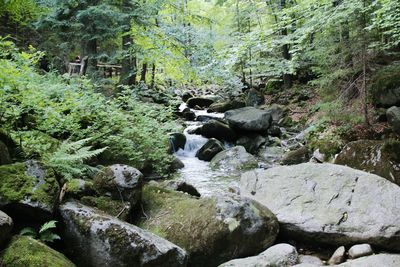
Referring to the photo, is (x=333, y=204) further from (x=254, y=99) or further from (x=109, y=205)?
(x=254, y=99)

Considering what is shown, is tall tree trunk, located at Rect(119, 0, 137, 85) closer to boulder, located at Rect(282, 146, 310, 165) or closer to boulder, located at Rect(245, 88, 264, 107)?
boulder, located at Rect(282, 146, 310, 165)

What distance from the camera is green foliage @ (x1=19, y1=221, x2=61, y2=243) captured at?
3.46 meters

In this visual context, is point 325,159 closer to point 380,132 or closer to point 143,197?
point 380,132

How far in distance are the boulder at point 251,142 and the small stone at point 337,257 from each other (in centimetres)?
871

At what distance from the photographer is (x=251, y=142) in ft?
46.7

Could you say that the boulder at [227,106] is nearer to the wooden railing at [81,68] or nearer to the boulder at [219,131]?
the boulder at [219,131]

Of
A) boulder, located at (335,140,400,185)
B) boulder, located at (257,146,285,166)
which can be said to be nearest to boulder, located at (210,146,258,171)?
boulder, located at (257,146,285,166)

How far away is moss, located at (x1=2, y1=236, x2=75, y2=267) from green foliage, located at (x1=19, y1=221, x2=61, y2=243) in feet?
0.62

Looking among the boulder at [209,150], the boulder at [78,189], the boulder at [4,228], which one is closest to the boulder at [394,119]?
the boulder at [209,150]

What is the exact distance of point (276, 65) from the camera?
17531mm

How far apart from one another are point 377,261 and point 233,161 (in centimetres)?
729

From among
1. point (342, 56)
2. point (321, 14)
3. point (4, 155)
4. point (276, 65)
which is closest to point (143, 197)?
point (4, 155)

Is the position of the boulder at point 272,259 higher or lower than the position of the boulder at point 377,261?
lower

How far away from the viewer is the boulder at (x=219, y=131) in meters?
14.9
